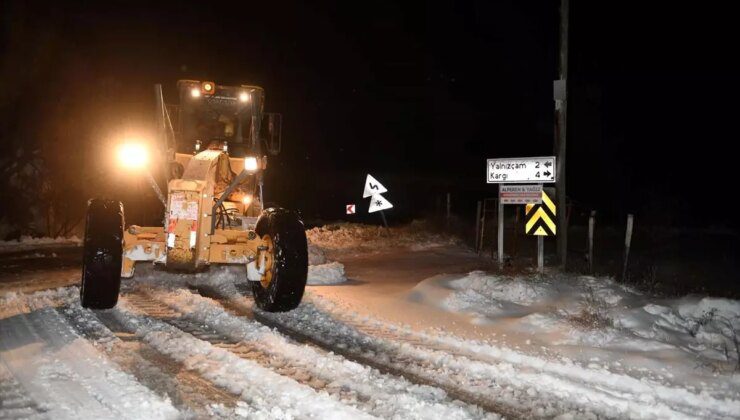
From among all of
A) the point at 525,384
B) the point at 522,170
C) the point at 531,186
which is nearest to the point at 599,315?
the point at 525,384

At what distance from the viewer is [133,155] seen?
930 centimetres

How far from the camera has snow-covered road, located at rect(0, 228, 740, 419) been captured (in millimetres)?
5492

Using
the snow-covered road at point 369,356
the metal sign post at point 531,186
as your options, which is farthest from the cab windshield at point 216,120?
the metal sign post at point 531,186

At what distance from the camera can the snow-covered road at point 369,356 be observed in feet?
18.0

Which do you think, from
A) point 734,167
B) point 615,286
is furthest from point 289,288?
point 734,167

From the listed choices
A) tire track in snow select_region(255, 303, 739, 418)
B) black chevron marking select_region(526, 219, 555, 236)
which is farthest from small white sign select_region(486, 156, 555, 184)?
tire track in snow select_region(255, 303, 739, 418)

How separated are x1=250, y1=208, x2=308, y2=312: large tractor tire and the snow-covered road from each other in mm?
281

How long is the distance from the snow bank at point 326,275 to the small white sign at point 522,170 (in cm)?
364

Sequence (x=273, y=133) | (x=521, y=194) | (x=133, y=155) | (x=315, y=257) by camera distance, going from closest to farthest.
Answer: (x=133, y=155), (x=273, y=133), (x=521, y=194), (x=315, y=257)

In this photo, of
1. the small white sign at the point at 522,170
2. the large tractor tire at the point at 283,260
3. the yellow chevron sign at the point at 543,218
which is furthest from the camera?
the yellow chevron sign at the point at 543,218

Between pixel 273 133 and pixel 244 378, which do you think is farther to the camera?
pixel 273 133

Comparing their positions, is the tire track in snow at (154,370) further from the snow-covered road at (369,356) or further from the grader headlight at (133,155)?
the grader headlight at (133,155)

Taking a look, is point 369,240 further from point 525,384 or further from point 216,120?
point 525,384

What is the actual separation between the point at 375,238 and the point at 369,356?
14517 mm
